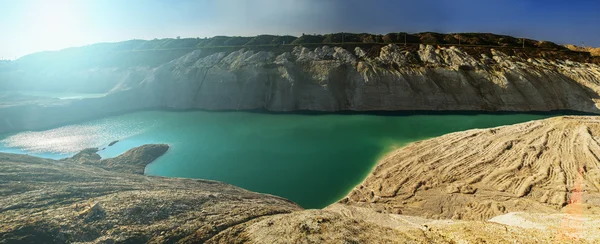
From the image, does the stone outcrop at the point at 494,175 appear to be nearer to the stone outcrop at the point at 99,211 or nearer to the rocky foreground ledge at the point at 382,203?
the rocky foreground ledge at the point at 382,203

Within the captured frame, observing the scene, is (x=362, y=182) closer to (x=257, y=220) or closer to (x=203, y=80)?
(x=257, y=220)

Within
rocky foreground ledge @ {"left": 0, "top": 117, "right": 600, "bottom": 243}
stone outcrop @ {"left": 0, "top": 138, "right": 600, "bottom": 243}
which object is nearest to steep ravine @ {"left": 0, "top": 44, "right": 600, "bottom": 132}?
rocky foreground ledge @ {"left": 0, "top": 117, "right": 600, "bottom": 243}

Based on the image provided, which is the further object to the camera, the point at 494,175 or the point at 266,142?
the point at 266,142

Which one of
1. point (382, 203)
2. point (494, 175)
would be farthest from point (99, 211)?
point (494, 175)

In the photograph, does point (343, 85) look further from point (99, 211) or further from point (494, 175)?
point (99, 211)

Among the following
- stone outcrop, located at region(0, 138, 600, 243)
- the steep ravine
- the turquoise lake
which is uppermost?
the steep ravine

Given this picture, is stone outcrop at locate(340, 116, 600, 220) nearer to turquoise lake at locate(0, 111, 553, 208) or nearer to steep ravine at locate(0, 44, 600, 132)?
turquoise lake at locate(0, 111, 553, 208)
